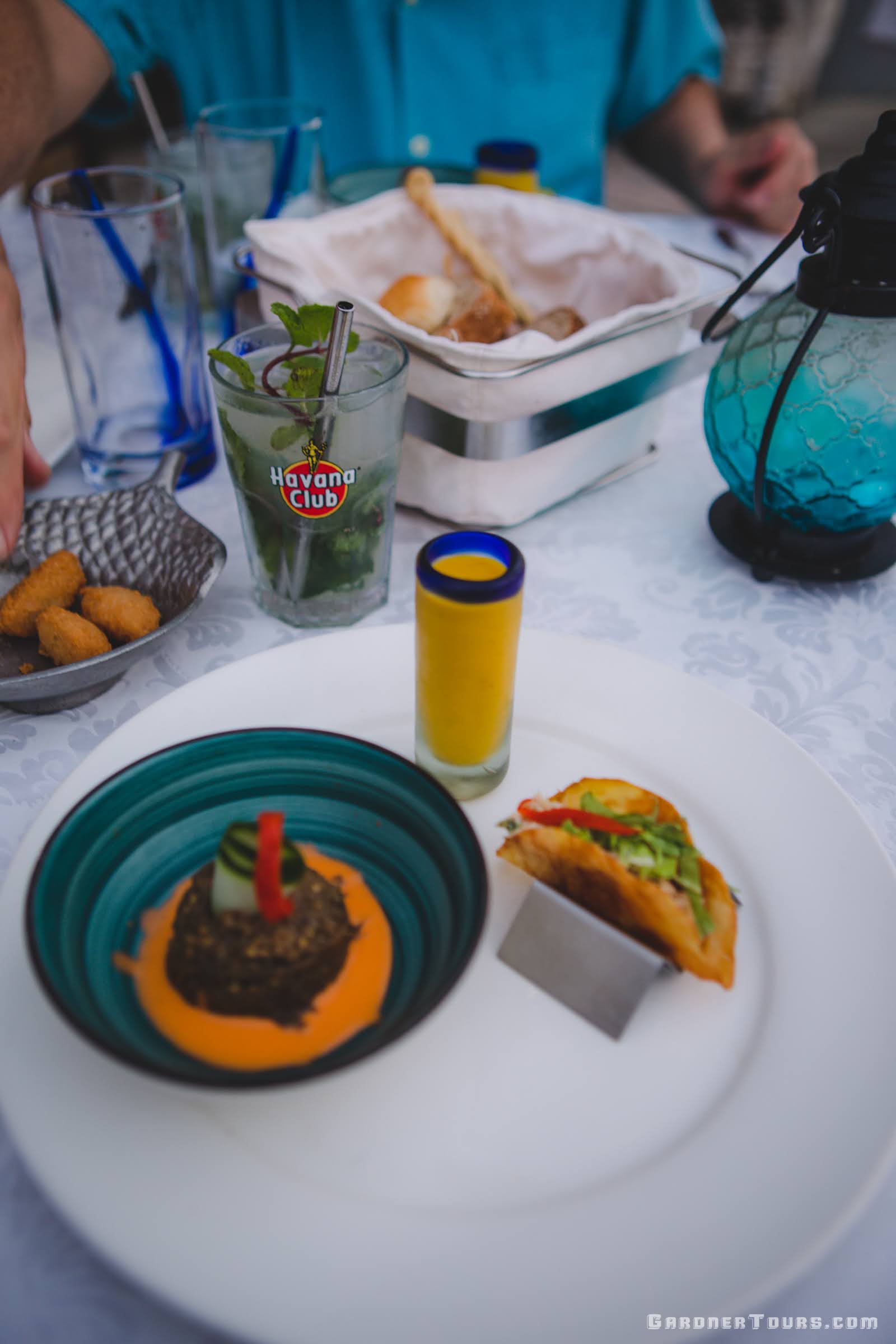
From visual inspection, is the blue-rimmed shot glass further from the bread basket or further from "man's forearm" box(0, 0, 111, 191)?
"man's forearm" box(0, 0, 111, 191)

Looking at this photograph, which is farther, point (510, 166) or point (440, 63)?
point (440, 63)

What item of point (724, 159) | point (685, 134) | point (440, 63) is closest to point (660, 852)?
point (724, 159)

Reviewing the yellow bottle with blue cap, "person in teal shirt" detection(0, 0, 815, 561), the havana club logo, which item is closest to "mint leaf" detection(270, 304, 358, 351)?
the havana club logo

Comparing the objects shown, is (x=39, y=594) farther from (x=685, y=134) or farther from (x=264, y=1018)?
(x=685, y=134)

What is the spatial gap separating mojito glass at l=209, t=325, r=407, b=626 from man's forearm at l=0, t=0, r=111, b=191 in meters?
0.66

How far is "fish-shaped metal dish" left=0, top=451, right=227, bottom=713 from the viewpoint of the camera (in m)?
0.80

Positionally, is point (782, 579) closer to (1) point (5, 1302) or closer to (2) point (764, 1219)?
(2) point (764, 1219)

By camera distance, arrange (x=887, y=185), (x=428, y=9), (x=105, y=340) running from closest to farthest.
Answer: (x=887, y=185) < (x=105, y=340) < (x=428, y=9)

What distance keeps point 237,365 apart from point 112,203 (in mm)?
453

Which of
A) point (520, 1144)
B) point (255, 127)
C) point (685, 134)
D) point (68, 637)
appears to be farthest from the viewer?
point (685, 134)

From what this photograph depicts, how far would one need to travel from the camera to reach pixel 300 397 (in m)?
0.78

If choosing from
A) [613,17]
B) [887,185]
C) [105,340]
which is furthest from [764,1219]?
[613,17]

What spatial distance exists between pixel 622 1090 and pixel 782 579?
0.65m

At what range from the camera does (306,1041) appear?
0.51 m
